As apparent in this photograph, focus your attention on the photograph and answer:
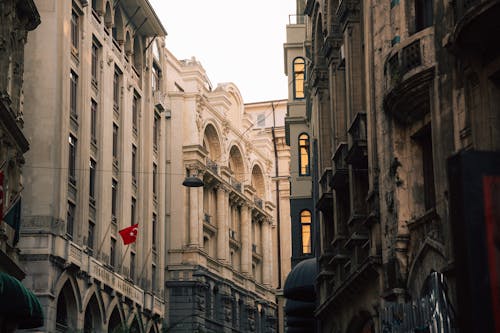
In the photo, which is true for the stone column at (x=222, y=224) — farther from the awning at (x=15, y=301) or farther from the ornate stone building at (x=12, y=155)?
the awning at (x=15, y=301)

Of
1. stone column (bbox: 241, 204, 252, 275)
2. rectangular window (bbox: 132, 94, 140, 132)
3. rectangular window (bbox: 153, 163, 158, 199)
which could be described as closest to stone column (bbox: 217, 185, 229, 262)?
stone column (bbox: 241, 204, 252, 275)

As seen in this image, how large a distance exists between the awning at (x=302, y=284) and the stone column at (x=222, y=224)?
47.9 metres

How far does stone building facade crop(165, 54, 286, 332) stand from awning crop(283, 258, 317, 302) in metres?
35.7

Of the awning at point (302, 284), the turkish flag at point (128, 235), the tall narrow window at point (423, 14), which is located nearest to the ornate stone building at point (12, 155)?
the awning at point (302, 284)

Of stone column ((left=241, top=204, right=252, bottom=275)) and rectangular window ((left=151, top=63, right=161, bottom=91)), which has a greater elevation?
rectangular window ((left=151, top=63, right=161, bottom=91))

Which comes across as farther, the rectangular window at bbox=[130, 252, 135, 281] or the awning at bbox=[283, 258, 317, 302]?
the rectangular window at bbox=[130, 252, 135, 281]

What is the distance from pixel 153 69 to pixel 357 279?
45176 mm

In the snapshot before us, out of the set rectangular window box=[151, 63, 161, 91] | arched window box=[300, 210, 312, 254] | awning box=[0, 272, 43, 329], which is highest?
rectangular window box=[151, 63, 161, 91]

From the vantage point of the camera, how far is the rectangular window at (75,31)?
48.1 meters

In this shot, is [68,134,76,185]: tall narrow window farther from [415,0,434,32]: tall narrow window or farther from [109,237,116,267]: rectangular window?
[415,0,434,32]: tall narrow window

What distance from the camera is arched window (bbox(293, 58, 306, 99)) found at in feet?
164

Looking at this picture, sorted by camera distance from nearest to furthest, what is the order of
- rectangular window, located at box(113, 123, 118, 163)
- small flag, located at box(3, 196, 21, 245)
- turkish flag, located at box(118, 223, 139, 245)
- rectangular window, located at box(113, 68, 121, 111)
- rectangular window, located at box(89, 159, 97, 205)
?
small flag, located at box(3, 196, 21, 245) < turkish flag, located at box(118, 223, 139, 245) < rectangular window, located at box(89, 159, 97, 205) < rectangular window, located at box(113, 123, 118, 163) < rectangular window, located at box(113, 68, 121, 111)

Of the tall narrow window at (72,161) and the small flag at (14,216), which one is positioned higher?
the tall narrow window at (72,161)

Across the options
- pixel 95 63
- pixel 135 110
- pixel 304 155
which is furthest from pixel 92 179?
pixel 304 155
